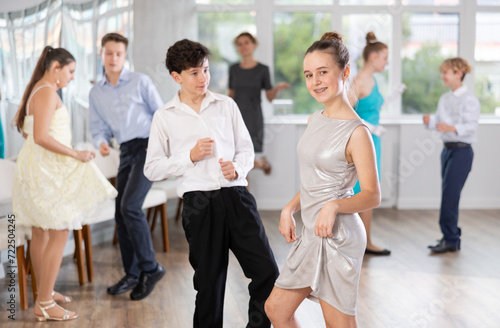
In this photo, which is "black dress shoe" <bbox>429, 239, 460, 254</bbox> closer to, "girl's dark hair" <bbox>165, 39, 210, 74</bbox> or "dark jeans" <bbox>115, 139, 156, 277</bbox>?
"dark jeans" <bbox>115, 139, 156, 277</bbox>

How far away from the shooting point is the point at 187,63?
2498 mm

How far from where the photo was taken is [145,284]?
3.67 m

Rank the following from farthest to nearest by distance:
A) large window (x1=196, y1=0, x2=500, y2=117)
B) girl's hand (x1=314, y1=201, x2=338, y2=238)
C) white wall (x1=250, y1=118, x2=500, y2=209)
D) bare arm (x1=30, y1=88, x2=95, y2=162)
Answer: large window (x1=196, y1=0, x2=500, y2=117), white wall (x1=250, y1=118, x2=500, y2=209), bare arm (x1=30, y1=88, x2=95, y2=162), girl's hand (x1=314, y1=201, x2=338, y2=238)

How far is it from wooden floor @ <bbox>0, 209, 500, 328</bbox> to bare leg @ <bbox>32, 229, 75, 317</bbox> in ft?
0.33

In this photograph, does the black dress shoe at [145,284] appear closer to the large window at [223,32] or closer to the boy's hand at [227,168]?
the boy's hand at [227,168]

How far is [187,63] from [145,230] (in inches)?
59.5

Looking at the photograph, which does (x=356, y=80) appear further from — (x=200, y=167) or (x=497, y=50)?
(x=497, y=50)

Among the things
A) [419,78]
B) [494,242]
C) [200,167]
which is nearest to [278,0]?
[419,78]

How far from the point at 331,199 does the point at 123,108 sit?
2075mm

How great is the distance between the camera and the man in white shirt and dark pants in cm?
438

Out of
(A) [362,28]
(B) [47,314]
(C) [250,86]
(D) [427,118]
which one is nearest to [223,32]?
(C) [250,86]

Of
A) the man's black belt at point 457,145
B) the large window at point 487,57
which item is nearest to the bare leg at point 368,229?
the man's black belt at point 457,145

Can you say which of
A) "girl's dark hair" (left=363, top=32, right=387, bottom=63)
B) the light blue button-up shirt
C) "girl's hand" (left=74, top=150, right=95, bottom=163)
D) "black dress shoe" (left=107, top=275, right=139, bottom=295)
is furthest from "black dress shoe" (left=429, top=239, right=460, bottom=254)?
"girl's hand" (left=74, top=150, right=95, bottom=163)

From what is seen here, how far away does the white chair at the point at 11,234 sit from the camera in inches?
131
